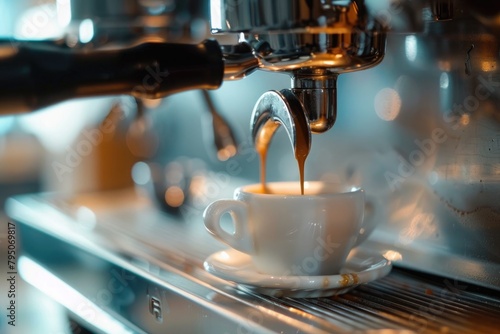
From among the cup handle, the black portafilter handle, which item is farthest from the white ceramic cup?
the black portafilter handle

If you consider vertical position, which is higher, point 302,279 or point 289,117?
point 289,117

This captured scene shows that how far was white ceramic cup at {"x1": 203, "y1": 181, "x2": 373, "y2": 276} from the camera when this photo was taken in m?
0.57

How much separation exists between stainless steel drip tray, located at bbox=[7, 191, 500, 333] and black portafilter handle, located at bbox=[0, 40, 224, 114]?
0.17 meters

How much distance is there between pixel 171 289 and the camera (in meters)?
0.60

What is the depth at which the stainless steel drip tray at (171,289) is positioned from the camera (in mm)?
518

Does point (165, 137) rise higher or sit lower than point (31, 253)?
higher

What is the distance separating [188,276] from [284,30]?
0.81 ft

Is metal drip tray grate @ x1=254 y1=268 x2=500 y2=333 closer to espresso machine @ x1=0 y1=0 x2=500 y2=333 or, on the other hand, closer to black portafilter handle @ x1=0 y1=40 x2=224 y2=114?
espresso machine @ x1=0 y1=0 x2=500 y2=333

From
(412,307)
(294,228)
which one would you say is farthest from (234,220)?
(412,307)

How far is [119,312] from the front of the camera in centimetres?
69

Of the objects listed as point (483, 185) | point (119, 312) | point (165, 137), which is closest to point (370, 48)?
point (483, 185)

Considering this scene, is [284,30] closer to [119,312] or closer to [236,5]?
[236,5]

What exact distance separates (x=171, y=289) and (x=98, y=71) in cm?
19

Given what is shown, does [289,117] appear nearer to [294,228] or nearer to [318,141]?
[294,228]
